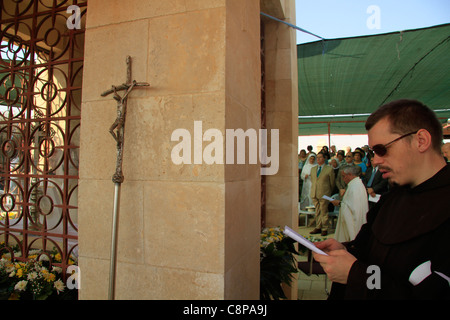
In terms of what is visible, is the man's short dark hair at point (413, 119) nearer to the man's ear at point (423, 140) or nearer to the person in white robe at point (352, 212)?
the man's ear at point (423, 140)

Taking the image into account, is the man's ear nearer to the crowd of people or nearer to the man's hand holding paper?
the man's hand holding paper

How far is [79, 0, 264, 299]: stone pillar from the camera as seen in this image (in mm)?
1488

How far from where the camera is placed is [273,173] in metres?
4.14

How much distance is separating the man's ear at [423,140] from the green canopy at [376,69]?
449 cm

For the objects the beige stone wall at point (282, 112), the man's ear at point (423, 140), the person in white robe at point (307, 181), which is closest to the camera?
the man's ear at point (423, 140)

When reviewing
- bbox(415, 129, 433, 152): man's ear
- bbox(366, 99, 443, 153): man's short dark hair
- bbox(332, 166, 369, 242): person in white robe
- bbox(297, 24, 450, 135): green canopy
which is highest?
bbox(297, 24, 450, 135): green canopy

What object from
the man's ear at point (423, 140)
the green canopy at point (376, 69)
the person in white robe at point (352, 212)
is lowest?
the person in white robe at point (352, 212)

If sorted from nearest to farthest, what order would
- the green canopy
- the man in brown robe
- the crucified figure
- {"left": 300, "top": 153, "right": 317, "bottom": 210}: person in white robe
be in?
1. the man in brown robe
2. the crucified figure
3. the green canopy
4. {"left": 300, "top": 153, "right": 317, "bottom": 210}: person in white robe

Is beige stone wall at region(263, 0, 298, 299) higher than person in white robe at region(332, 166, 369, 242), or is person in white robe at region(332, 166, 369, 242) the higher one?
beige stone wall at region(263, 0, 298, 299)

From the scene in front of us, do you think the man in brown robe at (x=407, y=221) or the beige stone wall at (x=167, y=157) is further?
the beige stone wall at (x=167, y=157)

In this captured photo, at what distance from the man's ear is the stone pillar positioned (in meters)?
0.91

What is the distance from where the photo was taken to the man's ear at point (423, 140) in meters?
1.42

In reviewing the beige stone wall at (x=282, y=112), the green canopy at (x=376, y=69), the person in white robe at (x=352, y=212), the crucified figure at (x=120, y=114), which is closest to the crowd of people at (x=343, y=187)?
the person in white robe at (x=352, y=212)

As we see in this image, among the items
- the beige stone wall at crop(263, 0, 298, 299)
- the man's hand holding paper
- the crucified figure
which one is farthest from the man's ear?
the beige stone wall at crop(263, 0, 298, 299)
